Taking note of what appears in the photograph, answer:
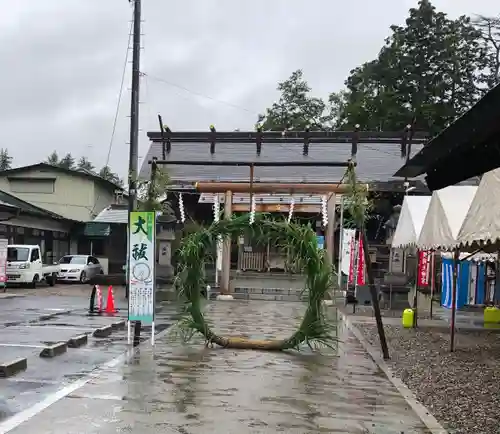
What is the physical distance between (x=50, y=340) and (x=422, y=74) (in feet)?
134

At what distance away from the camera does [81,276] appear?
30.8 meters

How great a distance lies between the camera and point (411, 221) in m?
15.7

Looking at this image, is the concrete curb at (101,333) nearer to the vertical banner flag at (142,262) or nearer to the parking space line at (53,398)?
the vertical banner flag at (142,262)

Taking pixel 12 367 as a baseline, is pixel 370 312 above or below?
below

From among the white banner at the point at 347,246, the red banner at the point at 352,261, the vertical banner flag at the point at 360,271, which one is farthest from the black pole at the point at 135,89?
the vertical banner flag at the point at 360,271

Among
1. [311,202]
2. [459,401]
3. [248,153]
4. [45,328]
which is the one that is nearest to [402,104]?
[248,153]

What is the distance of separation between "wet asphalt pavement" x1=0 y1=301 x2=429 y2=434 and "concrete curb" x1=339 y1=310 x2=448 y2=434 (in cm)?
10

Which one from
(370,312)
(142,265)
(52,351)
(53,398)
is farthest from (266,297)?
(53,398)

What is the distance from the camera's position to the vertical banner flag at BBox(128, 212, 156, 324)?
35.0 ft

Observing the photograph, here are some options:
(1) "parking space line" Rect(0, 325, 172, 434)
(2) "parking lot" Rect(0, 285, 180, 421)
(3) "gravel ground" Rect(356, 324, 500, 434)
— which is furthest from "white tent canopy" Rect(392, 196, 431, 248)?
(1) "parking space line" Rect(0, 325, 172, 434)

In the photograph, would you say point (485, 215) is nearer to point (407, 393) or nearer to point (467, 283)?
point (407, 393)

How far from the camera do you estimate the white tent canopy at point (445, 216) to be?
459 inches

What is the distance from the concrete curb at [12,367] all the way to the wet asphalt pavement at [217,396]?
0.28 meters

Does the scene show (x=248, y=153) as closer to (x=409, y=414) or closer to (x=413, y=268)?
(x=413, y=268)
